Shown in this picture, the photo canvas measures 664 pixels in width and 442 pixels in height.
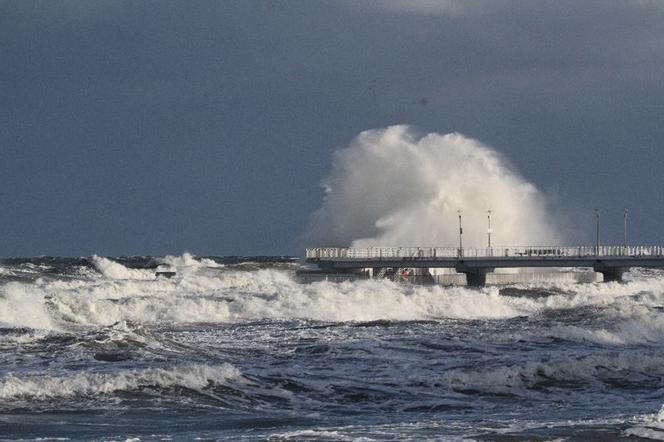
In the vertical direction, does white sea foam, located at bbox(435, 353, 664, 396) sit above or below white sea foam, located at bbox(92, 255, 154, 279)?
below

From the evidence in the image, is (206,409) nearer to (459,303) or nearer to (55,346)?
(55,346)

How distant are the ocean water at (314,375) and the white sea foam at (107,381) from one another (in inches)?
1.3

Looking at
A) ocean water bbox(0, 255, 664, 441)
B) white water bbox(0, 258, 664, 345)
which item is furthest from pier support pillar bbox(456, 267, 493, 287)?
ocean water bbox(0, 255, 664, 441)

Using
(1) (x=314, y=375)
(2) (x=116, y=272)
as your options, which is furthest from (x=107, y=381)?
Result: (2) (x=116, y=272)

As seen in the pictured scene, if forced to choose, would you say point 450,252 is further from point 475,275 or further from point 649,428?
point 649,428

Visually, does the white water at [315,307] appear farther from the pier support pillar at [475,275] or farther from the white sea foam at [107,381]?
the white sea foam at [107,381]

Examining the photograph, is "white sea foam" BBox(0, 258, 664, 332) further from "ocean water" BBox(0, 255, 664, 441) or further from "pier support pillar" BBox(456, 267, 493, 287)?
"pier support pillar" BBox(456, 267, 493, 287)

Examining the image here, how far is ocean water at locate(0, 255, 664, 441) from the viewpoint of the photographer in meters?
16.1

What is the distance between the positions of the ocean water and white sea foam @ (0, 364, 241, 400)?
0.03 meters

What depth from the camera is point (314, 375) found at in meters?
21.9

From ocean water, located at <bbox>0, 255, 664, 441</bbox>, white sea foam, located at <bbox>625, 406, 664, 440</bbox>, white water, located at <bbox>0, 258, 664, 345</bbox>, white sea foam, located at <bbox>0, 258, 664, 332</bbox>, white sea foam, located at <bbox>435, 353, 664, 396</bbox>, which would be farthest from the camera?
white sea foam, located at <bbox>0, 258, 664, 332</bbox>

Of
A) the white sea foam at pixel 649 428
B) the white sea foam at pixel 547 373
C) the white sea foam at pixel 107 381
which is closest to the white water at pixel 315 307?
the white sea foam at pixel 547 373

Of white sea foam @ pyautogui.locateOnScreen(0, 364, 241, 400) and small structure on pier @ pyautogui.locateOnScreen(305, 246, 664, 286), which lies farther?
small structure on pier @ pyautogui.locateOnScreen(305, 246, 664, 286)

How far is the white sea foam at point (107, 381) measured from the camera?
18609 millimetres
